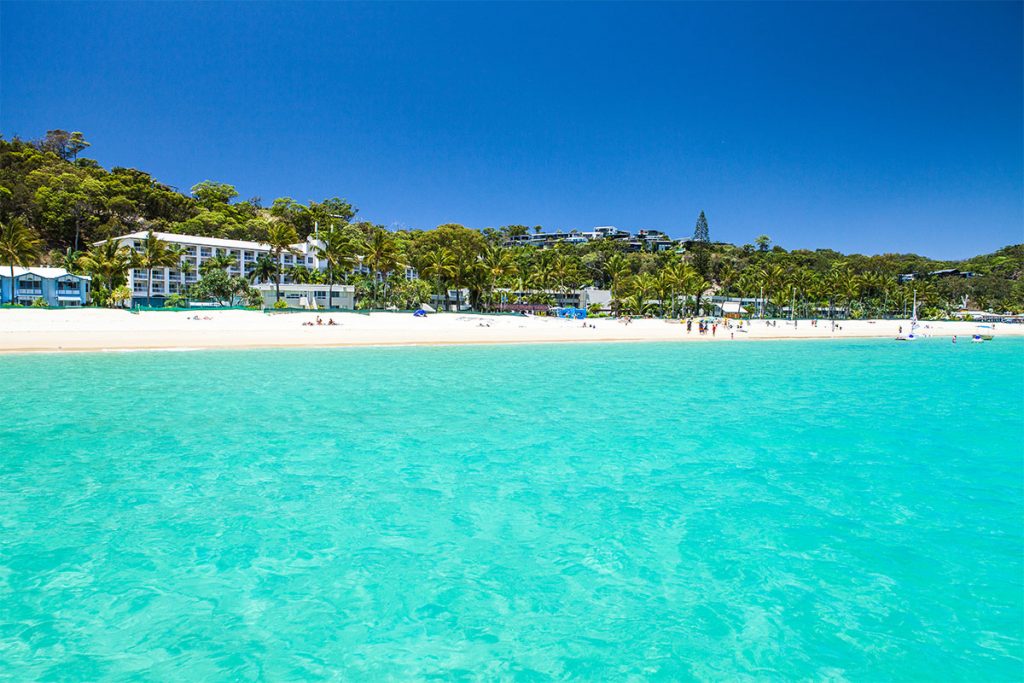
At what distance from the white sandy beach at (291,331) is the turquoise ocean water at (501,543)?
19506mm

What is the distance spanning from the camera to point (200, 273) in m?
78.1

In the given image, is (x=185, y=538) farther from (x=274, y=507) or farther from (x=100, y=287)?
(x=100, y=287)

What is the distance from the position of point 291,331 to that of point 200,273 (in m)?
42.1

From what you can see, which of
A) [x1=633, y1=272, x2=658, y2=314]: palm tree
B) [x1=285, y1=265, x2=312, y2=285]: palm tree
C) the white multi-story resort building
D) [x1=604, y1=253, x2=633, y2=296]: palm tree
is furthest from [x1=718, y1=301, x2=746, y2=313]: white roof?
[x1=285, y1=265, x2=312, y2=285]: palm tree

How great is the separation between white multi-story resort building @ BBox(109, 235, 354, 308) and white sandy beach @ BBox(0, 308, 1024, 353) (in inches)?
638

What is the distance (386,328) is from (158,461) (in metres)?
38.5

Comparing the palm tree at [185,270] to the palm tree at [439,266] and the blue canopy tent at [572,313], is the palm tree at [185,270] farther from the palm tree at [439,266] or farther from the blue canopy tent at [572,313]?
the blue canopy tent at [572,313]

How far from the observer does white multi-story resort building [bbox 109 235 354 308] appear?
237ft

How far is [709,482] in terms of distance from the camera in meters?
11.6

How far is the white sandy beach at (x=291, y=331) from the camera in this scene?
120 ft

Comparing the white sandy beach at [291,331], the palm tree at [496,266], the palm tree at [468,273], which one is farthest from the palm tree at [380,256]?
the palm tree at [496,266]

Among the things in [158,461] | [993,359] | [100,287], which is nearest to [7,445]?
[158,461]

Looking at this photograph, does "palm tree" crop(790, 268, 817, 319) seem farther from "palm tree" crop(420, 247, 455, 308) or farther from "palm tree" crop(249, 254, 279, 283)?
"palm tree" crop(249, 254, 279, 283)

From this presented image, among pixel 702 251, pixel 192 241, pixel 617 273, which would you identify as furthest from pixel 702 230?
pixel 192 241
